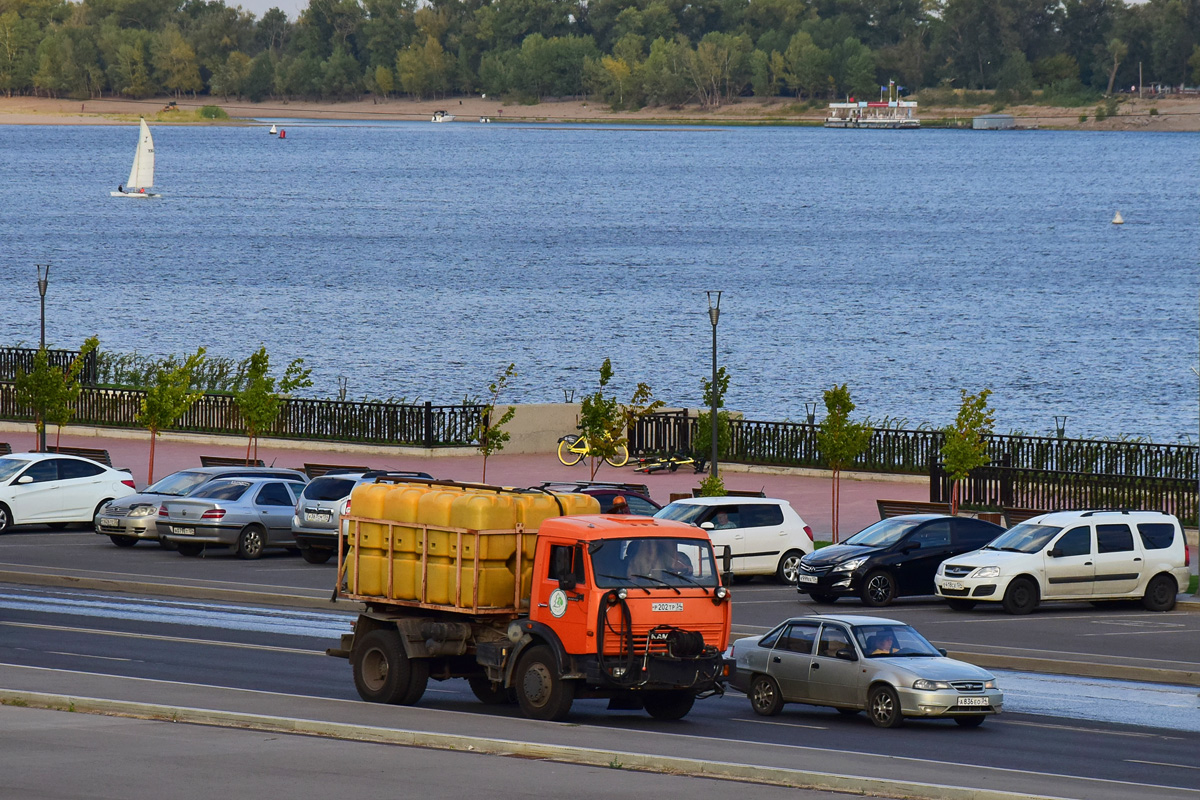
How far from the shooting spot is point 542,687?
16.9 metres

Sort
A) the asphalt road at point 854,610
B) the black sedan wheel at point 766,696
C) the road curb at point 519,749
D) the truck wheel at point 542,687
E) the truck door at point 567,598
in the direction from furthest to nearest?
the asphalt road at point 854,610
the black sedan wheel at point 766,696
the truck wheel at point 542,687
the truck door at point 567,598
the road curb at point 519,749

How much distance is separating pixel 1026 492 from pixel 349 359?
47.8 m

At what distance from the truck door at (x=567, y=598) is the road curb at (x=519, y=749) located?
5.33 feet

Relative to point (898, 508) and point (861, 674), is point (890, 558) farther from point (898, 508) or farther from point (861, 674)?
point (861, 674)

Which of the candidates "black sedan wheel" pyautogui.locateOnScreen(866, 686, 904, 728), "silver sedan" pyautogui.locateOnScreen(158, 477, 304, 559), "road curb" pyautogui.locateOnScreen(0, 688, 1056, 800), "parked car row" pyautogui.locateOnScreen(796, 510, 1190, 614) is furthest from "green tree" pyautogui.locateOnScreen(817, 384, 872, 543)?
"road curb" pyautogui.locateOnScreen(0, 688, 1056, 800)

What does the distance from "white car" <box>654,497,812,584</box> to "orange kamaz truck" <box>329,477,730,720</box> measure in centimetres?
1092

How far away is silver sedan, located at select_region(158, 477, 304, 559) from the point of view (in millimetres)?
30562

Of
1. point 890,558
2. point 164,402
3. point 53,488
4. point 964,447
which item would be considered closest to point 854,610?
point 890,558

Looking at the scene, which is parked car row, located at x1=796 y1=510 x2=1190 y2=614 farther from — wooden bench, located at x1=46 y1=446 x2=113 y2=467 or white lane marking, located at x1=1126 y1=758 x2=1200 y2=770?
wooden bench, located at x1=46 y1=446 x2=113 y2=467

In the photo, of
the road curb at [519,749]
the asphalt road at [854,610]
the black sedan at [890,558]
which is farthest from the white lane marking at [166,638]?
the black sedan at [890,558]

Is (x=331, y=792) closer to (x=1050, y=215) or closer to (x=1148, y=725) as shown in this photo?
(x=1148, y=725)

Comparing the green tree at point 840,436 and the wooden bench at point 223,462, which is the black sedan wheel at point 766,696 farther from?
the wooden bench at point 223,462

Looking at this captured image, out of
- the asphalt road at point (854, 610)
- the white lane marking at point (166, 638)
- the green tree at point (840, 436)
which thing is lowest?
the asphalt road at point (854, 610)

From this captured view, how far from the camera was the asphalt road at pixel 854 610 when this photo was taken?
23016 millimetres
